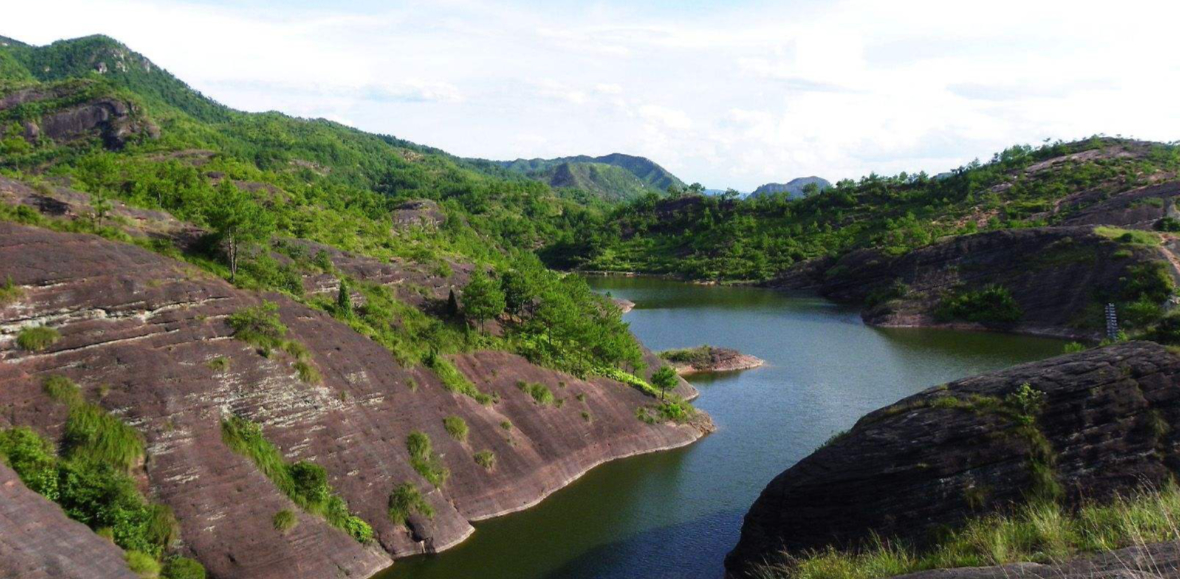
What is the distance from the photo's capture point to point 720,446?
60500 millimetres

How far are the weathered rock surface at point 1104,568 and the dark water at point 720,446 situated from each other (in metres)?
19.2

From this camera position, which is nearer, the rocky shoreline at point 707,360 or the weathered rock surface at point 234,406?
the weathered rock surface at point 234,406

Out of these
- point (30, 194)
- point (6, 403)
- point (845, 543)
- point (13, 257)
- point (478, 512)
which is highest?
point (30, 194)

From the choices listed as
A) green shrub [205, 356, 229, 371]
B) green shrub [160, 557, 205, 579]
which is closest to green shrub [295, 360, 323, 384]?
green shrub [205, 356, 229, 371]

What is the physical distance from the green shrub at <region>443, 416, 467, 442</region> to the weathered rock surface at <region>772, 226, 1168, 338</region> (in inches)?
3519

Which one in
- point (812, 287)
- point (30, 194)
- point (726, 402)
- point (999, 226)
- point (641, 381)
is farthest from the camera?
point (812, 287)

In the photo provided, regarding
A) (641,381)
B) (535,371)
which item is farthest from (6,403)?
(641,381)

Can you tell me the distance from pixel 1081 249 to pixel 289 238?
112 m

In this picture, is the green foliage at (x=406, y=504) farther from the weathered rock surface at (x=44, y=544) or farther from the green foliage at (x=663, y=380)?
the green foliage at (x=663, y=380)

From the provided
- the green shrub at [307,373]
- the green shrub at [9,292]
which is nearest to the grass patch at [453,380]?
the green shrub at [307,373]

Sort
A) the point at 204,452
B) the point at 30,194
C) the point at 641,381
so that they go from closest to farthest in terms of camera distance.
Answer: the point at 204,452 → the point at 30,194 → the point at 641,381

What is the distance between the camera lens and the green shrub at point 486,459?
46.8m

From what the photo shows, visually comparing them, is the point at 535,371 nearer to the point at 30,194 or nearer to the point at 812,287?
the point at 30,194

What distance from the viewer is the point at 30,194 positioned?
1674 inches
